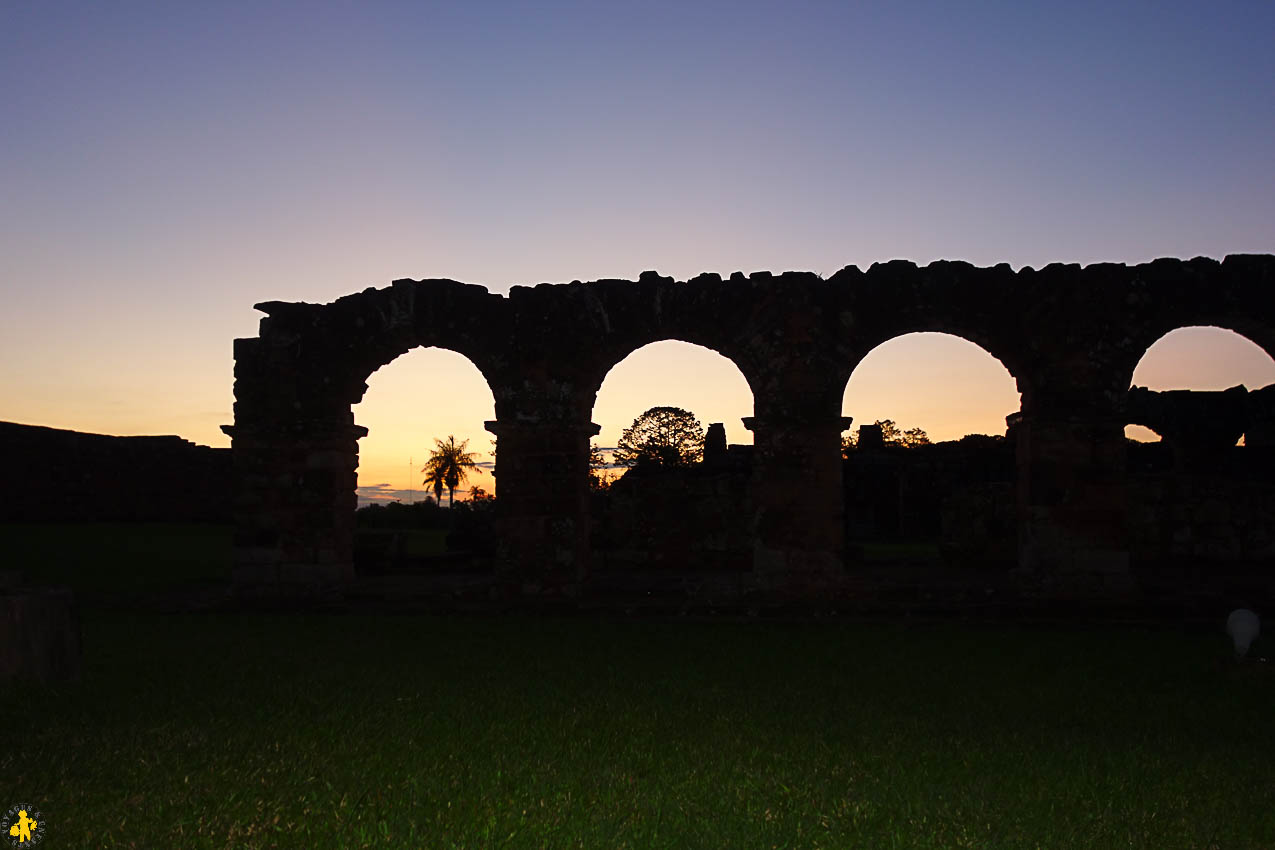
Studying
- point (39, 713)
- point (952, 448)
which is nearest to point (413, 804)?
point (39, 713)

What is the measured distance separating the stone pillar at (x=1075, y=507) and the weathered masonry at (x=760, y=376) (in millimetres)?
22

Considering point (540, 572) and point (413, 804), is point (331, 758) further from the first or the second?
point (540, 572)

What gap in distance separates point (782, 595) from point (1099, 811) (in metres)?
7.06

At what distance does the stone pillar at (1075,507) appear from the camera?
1115 cm

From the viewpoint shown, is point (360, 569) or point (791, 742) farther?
point (360, 569)

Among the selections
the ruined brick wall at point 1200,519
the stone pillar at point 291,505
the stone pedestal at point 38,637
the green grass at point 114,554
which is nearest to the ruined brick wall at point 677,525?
the stone pillar at point 291,505

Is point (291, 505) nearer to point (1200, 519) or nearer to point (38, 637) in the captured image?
point (38, 637)

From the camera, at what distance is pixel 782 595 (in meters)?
11.5

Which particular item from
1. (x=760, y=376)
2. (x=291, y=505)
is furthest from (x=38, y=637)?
(x=760, y=376)

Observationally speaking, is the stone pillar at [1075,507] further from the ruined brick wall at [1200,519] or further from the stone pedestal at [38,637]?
the stone pedestal at [38,637]

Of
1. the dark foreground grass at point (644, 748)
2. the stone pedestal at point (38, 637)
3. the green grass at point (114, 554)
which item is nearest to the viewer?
the dark foreground grass at point (644, 748)

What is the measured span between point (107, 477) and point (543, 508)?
1417cm

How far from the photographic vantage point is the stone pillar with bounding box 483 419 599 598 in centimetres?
1197

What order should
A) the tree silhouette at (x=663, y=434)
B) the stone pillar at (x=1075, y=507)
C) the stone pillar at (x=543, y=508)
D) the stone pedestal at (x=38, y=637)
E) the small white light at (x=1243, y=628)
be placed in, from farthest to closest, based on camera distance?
1. the tree silhouette at (x=663, y=434)
2. the stone pillar at (x=543, y=508)
3. the stone pillar at (x=1075, y=507)
4. the small white light at (x=1243, y=628)
5. the stone pedestal at (x=38, y=637)
